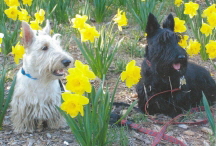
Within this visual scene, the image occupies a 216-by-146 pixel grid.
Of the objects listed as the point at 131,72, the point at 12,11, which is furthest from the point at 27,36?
the point at 131,72

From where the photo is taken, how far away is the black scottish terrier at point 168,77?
3084mm

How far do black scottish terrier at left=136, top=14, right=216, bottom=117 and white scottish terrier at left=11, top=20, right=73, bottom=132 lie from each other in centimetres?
96

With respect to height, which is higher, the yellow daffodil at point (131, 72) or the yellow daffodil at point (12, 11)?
the yellow daffodil at point (12, 11)

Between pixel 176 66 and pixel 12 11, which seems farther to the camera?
pixel 12 11

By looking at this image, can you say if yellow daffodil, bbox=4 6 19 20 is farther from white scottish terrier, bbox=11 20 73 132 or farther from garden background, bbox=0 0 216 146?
white scottish terrier, bbox=11 20 73 132

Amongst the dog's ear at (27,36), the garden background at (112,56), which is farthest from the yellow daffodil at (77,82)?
the dog's ear at (27,36)

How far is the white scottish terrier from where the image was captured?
2.83m

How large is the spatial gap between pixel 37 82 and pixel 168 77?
141cm

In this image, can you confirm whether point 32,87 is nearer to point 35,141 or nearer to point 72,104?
point 35,141

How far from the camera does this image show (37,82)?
115 inches

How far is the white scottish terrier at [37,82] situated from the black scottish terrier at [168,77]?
3.15 ft

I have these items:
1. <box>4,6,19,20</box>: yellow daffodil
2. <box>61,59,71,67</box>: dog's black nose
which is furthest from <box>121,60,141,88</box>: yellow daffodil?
<box>4,6,19,20</box>: yellow daffodil

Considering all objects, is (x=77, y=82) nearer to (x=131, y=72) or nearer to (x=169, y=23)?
(x=131, y=72)

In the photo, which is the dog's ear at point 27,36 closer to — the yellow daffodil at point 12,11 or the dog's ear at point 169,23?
the yellow daffodil at point 12,11
